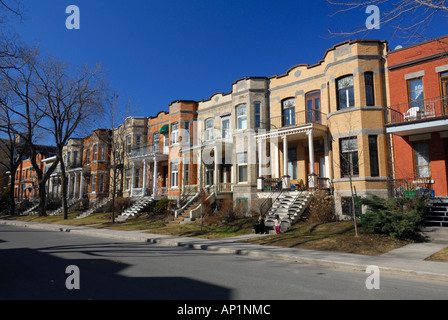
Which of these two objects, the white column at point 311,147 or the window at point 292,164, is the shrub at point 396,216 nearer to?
the white column at point 311,147

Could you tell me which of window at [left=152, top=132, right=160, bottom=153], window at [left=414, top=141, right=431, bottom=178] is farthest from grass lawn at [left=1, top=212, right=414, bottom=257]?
window at [left=152, top=132, right=160, bottom=153]

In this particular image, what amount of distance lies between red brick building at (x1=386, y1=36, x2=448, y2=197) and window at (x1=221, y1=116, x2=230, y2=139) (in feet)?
39.1

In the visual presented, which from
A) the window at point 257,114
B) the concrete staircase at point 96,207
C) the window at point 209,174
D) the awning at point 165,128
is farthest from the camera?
the concrete staircase at point 96,207

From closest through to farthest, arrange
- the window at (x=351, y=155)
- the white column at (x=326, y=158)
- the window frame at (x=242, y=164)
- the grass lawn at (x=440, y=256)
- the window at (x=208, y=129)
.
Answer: the grass lawn at (x=440, y=256) < the window at (x=351, y=155) < the white column at (x=326, y=158) < the window frame at (x=242, y=164) < the window at (x=208, y=129)

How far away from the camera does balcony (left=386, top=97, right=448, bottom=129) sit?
624 inches

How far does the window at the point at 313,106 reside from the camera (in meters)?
21.4

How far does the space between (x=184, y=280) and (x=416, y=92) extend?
16468 mm

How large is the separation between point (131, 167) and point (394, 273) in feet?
103

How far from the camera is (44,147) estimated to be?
6906 centimetres

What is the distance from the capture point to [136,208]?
93.4ft

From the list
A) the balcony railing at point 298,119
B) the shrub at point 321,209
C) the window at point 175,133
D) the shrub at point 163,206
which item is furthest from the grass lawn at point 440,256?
the window at point 175,133

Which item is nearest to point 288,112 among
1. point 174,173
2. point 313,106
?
point 313,106
